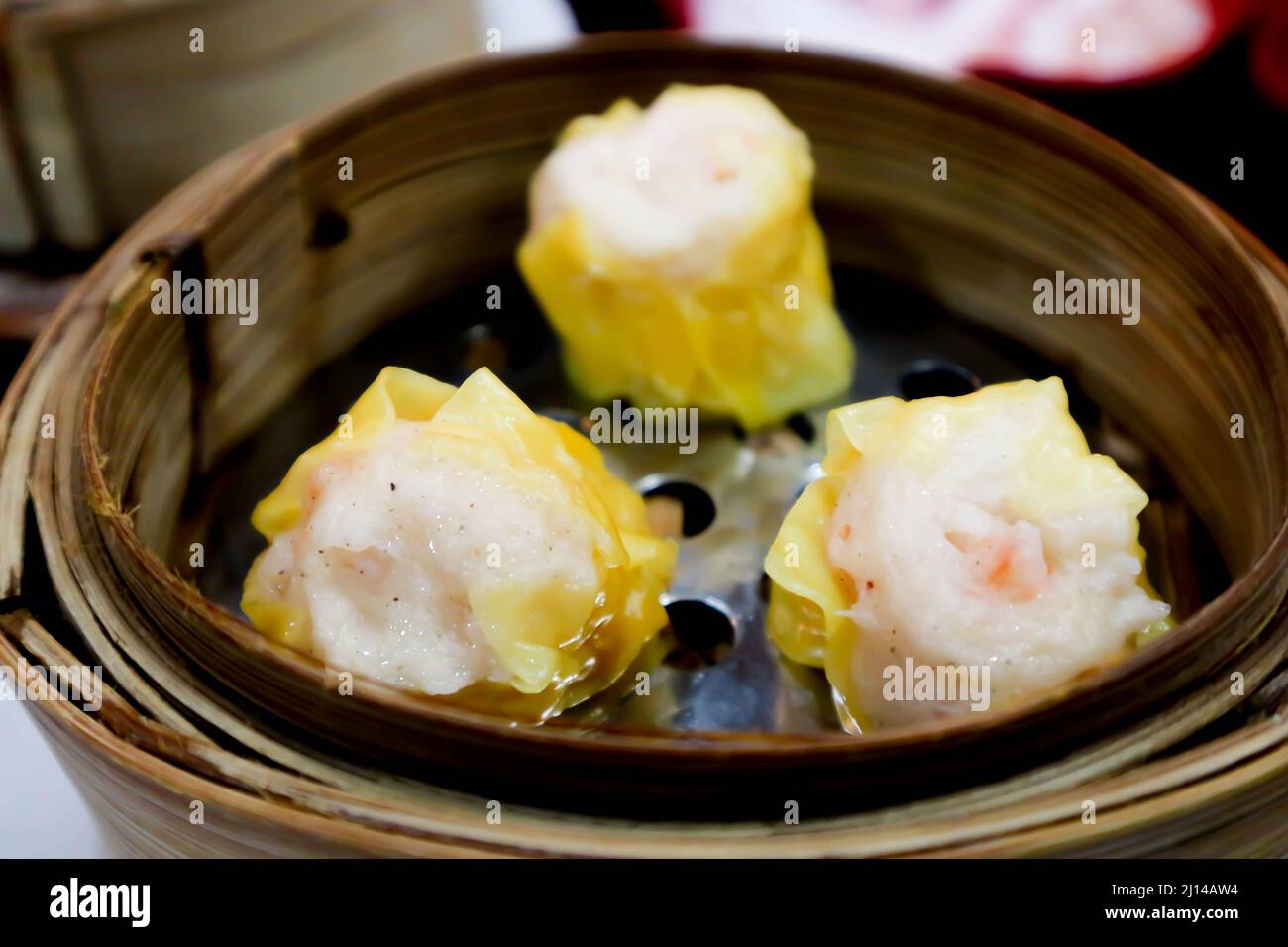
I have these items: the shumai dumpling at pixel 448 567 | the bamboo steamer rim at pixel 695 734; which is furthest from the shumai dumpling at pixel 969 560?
the shumai dumpling at pixel 448 567

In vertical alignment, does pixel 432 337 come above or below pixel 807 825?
above

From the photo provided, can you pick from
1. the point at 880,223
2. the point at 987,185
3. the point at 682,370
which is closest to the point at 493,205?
the point at 682,370

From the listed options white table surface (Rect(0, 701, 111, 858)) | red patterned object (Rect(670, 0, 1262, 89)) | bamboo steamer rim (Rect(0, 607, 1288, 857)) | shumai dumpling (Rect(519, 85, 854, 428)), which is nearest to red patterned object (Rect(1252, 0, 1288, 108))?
red patterned object (Rect(670, 0, 1262, 89))

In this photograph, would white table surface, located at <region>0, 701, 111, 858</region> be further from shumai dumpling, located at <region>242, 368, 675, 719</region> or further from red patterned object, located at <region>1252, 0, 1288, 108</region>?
red patterned object, located at <region>1252, 0, 1288, 108</region>

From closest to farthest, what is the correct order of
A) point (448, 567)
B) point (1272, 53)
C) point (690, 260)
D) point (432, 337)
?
point (448, 567)
point (690, 260)
point (432, 337)
point (1272, 53)

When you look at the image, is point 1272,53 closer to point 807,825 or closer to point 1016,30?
point 1016,30

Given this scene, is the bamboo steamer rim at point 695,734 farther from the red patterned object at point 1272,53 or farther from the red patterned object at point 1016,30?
the red patterned object at point 1272,53

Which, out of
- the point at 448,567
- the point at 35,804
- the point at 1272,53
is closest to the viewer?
the point at 448,567

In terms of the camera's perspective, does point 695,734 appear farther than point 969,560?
No

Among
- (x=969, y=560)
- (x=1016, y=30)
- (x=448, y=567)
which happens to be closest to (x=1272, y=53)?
(x=1016, y=30)
